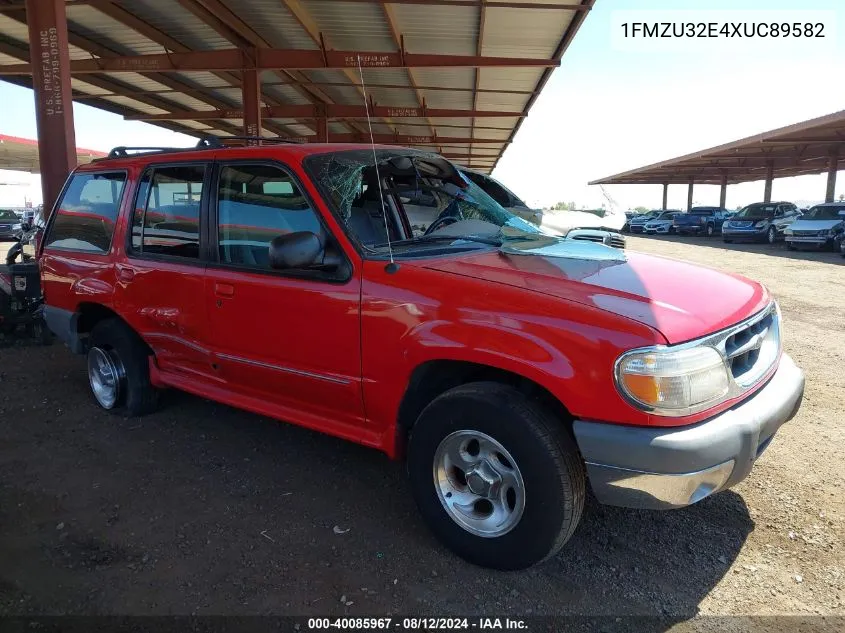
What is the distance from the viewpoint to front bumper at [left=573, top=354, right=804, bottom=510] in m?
2.18

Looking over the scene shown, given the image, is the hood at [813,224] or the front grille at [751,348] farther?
the hood at [813,224]

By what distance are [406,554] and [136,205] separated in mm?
2896

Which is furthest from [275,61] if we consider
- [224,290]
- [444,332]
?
[444,332]

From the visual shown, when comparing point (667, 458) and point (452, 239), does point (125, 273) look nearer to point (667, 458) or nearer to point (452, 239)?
point (452, 239)

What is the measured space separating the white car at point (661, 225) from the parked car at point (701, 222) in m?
1.41

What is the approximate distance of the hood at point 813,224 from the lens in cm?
1881

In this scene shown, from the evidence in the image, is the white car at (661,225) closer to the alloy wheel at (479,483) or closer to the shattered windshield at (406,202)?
the shattered windshield at (406,202)

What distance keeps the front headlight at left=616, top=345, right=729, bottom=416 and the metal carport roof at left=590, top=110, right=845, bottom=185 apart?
22.4m

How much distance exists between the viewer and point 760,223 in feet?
77.6

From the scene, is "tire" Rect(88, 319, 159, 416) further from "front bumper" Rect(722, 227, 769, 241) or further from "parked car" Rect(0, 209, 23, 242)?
"front bumper" Rect(722, 227, 769, 241)

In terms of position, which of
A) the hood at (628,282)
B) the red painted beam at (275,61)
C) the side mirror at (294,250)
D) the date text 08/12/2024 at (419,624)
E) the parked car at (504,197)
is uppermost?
the red painted beam at (275,61)

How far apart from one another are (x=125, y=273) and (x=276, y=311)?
1.49 metres

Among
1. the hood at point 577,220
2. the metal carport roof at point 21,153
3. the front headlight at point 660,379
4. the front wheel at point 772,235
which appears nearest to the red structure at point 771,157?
the front wheel at point 772,235

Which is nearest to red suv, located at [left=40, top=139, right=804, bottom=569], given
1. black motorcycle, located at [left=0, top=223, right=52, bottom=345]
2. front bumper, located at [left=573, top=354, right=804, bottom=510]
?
front bumper, located at [left=573, top=354, right=804, bottom=510]
